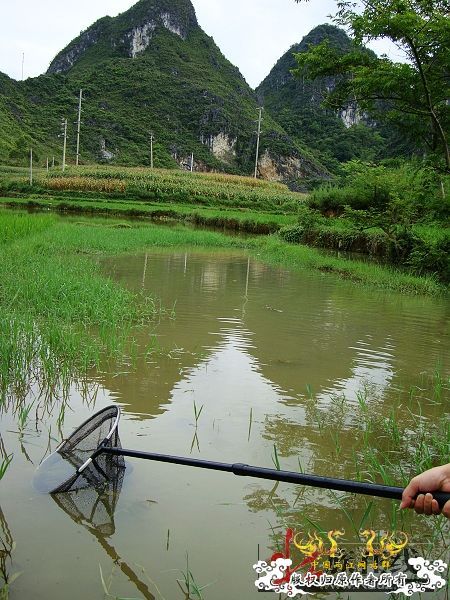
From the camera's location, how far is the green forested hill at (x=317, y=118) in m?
87.3

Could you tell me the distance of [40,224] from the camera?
14.4 m

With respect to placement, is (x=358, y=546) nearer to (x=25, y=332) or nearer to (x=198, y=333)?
(x=25, y=332)

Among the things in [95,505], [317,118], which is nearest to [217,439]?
[95,505]

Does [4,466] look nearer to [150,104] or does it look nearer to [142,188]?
[142,188]

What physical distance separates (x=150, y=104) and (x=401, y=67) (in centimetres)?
7808

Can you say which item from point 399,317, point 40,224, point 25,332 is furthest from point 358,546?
point 40,224

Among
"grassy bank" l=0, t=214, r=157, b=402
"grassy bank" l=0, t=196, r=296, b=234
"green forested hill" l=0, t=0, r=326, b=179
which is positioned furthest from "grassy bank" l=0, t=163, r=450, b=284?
"green forested hill" l=0, t=0, r=326, b=179

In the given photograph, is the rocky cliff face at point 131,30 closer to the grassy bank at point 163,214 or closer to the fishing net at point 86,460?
the grassy bank at point 163,214

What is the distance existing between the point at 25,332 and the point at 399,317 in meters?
5.08

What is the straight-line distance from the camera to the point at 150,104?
82.8m

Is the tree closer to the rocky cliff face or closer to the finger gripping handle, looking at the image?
the finger gripping handle

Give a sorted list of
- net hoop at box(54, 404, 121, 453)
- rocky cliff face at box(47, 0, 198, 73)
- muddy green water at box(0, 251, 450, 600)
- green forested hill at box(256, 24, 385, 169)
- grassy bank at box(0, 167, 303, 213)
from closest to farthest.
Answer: muddy green water at box(0, 251, 450, 600) < net hoop at box(54, 404, 121, 453) < grassy bank at box(0, 167, 303, 213) < green forested hill at box(256, 24, 385, 169) < rocky cliff face at box(47, 0, 198, 73)

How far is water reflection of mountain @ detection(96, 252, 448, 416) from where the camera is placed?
4.71m

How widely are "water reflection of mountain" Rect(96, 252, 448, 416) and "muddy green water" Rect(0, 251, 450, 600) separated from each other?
0.03 metres
